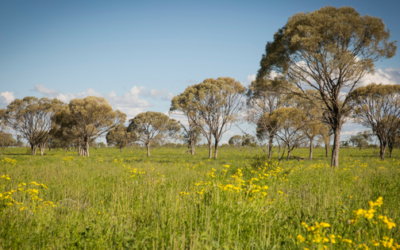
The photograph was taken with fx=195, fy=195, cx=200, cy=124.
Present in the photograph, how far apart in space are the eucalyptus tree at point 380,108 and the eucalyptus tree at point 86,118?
38910mm

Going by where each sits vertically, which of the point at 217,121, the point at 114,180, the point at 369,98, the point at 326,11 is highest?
the point at 326,11

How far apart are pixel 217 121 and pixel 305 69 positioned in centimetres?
1540

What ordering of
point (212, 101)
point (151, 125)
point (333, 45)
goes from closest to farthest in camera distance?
point (333, 45) → point (212, 101) → point (151, 125)

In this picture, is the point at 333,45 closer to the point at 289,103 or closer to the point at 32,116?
the point at 289,103

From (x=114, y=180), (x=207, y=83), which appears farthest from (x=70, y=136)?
(x=114, y=180)

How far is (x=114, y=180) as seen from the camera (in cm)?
748

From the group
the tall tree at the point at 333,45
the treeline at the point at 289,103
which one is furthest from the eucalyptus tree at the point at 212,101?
the tall tree at the point at 333,45

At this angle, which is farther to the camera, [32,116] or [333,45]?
[32,116]

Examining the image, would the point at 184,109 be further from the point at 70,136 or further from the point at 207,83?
the point at 70,136

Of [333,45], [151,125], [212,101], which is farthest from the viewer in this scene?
[151,125]

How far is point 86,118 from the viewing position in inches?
1347

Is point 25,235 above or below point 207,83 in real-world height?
below

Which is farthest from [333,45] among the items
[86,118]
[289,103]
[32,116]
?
[32,116]

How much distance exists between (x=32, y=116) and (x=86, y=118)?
414 inches
